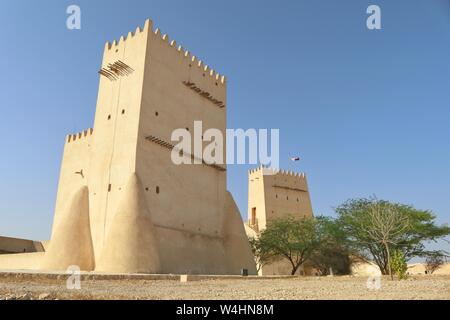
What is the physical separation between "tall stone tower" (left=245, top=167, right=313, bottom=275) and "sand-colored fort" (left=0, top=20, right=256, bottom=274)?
655 inches

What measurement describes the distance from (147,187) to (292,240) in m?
16.6

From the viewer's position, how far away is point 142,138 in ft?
61.1

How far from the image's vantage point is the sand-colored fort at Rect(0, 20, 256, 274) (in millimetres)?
16625

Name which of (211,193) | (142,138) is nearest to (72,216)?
(142,138)

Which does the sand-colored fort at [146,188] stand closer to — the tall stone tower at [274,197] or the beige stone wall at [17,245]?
the beige stone wall at [17,245]

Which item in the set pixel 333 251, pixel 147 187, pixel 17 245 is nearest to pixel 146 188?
pixel 147 187

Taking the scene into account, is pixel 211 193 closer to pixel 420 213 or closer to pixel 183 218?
pixel 183 218

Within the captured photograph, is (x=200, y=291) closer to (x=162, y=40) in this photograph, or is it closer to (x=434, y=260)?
(x=162, y=40)

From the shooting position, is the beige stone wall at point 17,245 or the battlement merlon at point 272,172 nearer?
the beige stone wall at point 17,245

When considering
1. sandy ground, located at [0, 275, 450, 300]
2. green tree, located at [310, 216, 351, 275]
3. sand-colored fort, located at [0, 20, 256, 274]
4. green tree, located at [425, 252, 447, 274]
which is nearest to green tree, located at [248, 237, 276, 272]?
green tree, located at [310, 216, 351, 275]

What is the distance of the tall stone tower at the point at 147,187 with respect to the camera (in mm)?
16609

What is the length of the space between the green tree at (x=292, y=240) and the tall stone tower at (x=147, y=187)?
7.77 meters

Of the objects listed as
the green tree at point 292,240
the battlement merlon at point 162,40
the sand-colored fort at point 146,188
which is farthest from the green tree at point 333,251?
the battlement merlon at point 162,40
